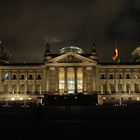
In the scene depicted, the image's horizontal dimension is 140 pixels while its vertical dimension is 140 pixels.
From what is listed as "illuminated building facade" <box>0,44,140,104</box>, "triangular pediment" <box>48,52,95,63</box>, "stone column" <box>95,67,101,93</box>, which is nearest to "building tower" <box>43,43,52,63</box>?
"illuminated building facade" <box>0,44,140,104</box>

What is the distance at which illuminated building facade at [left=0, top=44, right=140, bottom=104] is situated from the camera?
107 m

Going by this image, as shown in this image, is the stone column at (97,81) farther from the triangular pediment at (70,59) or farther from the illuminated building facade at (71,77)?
the triangular pediment at (70,59)

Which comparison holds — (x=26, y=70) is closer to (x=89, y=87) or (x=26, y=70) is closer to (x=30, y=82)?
(x=30, y=82)

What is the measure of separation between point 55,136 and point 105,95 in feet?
285

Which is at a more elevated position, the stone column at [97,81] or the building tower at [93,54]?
the building tower at [93,54]

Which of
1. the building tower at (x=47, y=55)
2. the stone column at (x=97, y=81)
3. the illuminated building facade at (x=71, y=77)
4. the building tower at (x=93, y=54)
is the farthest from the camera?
the building tower at (x=47, y=55)

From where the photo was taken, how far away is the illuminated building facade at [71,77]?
107188 millimetres

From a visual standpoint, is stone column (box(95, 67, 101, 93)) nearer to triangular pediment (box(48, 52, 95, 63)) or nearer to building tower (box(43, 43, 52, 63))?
triangular pediment (box(48, 52, 95, 63))

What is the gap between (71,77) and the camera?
10838cm

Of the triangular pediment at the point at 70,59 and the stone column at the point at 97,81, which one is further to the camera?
Answer: the stone column at the point at 97,81

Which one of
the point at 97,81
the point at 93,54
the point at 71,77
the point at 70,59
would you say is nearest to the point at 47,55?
the point at 70,59

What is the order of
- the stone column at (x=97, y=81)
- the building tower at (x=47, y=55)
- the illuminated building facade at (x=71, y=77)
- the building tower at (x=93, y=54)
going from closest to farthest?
1. the illuminated building facade at (x=71, y=77)
2. the stone column at (x=97, y=81)
3. the building tower at (x=93, y=54)
4. the building tower at (x=47, y=55)

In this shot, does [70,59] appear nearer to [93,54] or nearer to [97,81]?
[93,54]

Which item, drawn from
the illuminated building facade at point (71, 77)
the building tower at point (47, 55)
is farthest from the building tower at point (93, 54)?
the building tower at point (47, 55)
